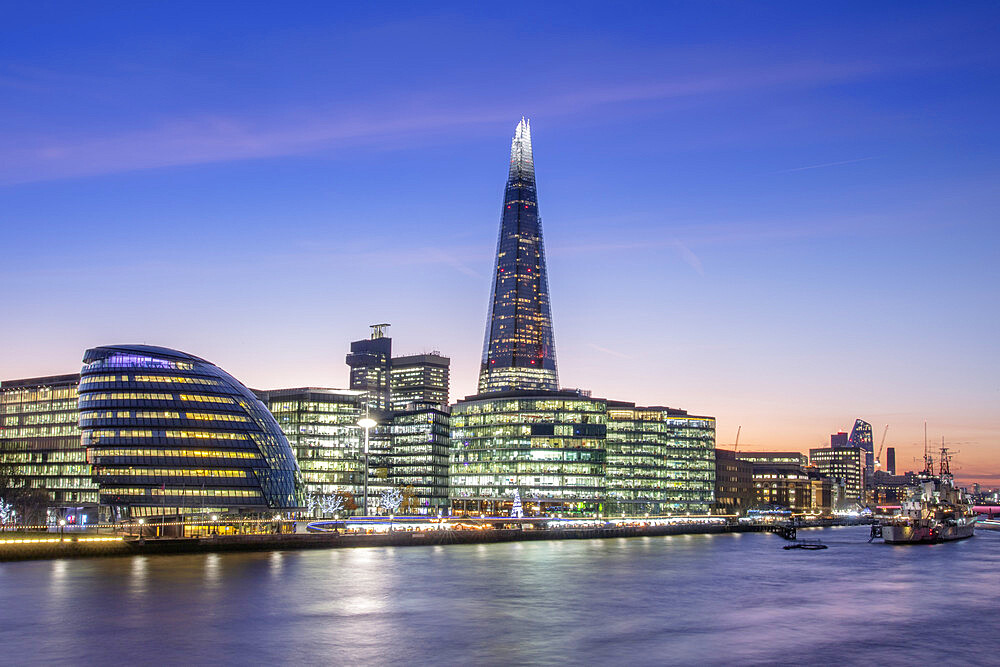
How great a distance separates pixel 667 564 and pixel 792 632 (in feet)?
175

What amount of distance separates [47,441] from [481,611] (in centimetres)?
14478

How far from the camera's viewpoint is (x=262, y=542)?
128 m

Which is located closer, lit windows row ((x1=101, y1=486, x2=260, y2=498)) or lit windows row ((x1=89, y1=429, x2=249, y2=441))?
lit windows row ((x1=101, y1=486, x2=260, y2=498))

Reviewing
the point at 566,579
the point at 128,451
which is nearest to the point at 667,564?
the point at 566,579

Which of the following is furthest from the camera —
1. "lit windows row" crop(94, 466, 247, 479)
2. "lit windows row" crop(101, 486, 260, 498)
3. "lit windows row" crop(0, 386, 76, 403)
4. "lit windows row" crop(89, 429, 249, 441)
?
"lit windows row" crop(0, 386, 76, 403)

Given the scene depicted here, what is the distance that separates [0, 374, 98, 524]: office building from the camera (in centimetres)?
18125

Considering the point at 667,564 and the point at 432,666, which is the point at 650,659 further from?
the point at 667,564

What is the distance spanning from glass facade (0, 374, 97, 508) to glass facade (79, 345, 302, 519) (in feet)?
106

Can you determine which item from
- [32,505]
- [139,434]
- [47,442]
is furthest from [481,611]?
[47,442]

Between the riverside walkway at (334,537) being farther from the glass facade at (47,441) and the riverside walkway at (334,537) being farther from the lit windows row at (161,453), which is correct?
the glass facade at (47,441)

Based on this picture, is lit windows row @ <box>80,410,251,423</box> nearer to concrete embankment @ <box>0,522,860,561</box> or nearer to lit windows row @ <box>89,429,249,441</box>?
lit windows row @ <box>89,429,249,441</box>

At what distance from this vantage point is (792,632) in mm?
66812

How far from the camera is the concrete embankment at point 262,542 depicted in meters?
107

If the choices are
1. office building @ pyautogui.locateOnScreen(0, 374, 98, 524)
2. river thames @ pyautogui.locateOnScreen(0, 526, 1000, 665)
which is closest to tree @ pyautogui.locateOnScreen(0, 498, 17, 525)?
office building @ pyautogui.locateOnScreen(0, 374, 98, 524)
